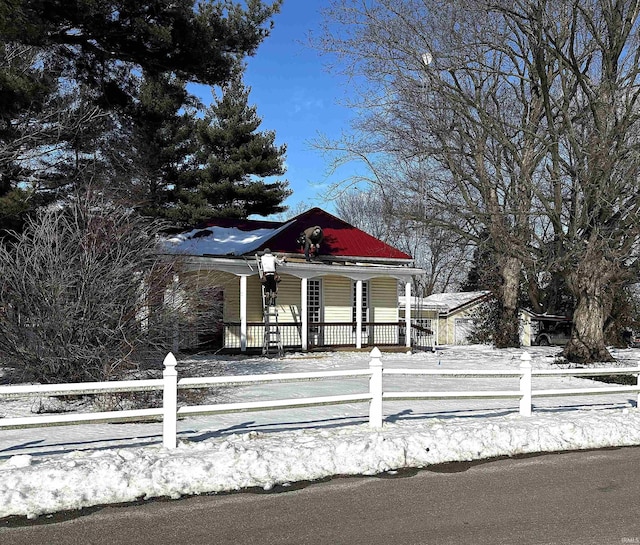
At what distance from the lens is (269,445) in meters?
7.69

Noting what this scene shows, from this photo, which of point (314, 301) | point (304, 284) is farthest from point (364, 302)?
point (304, 284)

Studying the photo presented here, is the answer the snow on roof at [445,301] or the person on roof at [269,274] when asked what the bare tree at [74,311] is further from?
the snow on roof at [445,301]

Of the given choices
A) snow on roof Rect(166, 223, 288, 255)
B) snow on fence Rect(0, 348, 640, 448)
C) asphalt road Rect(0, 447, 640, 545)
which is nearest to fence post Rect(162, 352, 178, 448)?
snow on fence Rect(0, 348, 640, 448)

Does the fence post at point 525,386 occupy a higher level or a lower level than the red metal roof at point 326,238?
lower

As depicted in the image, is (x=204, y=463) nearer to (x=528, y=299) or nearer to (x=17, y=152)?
(x=17, y=152)

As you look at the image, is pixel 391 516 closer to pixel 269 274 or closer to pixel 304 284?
pixel 269 274

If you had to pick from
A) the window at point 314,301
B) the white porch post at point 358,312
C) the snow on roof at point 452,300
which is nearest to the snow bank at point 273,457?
the white porch post at point 358,312

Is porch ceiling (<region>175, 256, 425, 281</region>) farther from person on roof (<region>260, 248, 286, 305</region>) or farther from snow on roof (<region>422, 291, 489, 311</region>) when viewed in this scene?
snow on roof (<region>422, 291, 489, 311</region>)

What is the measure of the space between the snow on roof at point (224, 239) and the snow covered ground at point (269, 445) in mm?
12561

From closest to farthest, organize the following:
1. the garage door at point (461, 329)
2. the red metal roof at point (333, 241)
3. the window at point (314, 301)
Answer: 1. the red metal roof at point (333, 241)
2. the window at point (314, 301)
3. the garage door at point (461, 329)

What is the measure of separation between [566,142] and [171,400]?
16.7 m

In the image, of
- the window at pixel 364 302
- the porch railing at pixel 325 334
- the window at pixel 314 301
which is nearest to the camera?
the porch railing at pixel 325 334

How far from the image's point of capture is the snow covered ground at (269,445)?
6348 mm

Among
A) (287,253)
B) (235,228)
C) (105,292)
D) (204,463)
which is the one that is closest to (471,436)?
(204,463)
